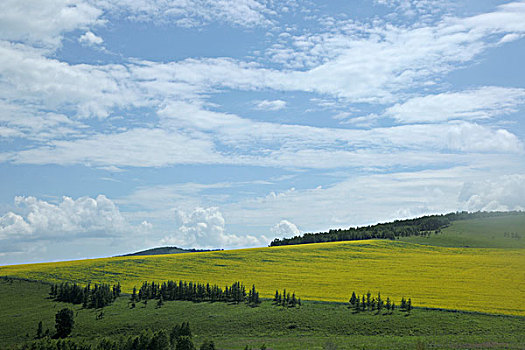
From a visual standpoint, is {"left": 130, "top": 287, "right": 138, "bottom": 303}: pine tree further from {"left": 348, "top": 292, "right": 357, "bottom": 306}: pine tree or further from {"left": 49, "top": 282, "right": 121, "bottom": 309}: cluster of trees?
{"left": 348, "top": 292, "right": 357, "bottom": 306}: pine tree

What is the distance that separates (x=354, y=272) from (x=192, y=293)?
32498 millimetres

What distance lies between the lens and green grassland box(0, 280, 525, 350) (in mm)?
61062

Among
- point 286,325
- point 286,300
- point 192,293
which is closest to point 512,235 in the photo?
point 286,300

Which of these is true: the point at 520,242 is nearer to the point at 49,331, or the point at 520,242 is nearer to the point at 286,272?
the point at 286,272

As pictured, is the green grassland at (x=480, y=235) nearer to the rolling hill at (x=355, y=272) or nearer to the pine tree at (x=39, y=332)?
the rolling hill at (x=355, y=272)

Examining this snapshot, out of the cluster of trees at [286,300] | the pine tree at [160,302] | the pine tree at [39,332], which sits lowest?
the pine tree at [39,332]

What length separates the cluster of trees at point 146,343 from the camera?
60431 mm

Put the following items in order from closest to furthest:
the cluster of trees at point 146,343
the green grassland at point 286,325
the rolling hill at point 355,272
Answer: the cluster of trees at point 146,343 → the green grassland at point 286,325 → the rolling hill at point 355,272

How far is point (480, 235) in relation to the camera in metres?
160

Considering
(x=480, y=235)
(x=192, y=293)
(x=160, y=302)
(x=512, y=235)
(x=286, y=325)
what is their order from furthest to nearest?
(x=480, y=235)
(x=512, y=235)
(x=192, y=293)
(x=160, y=302)
(x=286, y=325)

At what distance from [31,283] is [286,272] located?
51589 mm

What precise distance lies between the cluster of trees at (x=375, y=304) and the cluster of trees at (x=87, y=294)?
42394mm

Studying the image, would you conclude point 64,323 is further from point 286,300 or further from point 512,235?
point 512,235

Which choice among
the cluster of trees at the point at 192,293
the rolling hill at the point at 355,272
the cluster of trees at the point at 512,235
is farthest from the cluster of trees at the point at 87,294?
the cluster of trees at the point at 512,235
